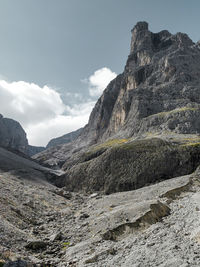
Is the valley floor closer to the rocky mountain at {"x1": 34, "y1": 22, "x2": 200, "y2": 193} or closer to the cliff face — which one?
the rocky mountain at {"x1": 34, "y1": 22, "x2": 200, "y2": 193}

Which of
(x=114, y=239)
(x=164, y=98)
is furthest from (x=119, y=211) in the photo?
(x=164, y=98)

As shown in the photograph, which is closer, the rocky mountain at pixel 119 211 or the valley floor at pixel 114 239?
the valley floor at pixel 114 239

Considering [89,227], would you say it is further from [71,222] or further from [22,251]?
[22,251]

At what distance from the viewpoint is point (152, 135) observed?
283ft

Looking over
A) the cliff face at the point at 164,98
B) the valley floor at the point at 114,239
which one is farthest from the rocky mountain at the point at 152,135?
the valley floor at the point at 114,239

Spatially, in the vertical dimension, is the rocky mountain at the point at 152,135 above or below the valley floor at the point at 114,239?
above

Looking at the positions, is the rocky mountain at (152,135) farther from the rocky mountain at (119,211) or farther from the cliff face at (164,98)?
the rocky mountain at (119,211)

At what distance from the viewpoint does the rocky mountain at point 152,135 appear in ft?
190

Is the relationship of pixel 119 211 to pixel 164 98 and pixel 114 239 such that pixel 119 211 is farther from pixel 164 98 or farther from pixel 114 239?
pixel 164 98

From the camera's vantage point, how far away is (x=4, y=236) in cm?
1844

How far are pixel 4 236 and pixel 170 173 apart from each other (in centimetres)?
4541

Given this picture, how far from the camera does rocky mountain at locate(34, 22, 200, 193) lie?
2280 inches

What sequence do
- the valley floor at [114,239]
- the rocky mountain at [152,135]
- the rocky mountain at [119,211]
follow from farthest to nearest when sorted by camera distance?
the rocky mountain at [152,135]
the rocky mountain at [119,211]
the valley floor at [114,239]

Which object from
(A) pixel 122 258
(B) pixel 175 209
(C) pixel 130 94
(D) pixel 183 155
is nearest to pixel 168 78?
(C) pixel 130 94
